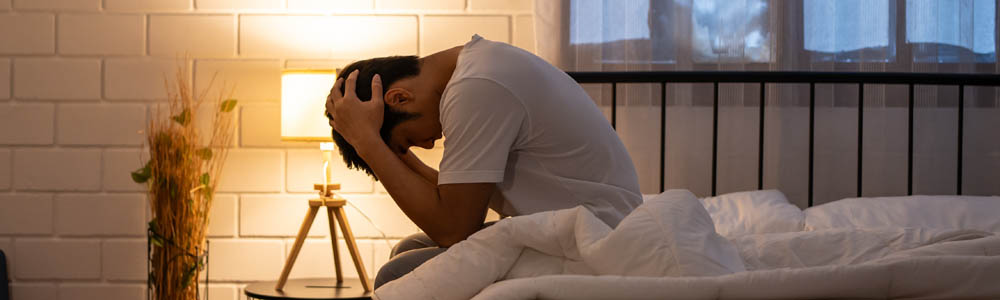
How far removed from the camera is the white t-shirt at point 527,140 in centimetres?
116

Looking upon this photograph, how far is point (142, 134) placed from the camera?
2.46 metres

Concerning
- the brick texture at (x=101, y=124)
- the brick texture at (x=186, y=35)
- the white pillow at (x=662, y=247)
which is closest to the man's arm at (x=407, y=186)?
the white pillow at (x=662, y=247)

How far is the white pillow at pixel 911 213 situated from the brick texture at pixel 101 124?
1.86 meters

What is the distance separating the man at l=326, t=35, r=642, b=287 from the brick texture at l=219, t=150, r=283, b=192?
120 centimetres

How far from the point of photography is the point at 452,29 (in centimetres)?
244

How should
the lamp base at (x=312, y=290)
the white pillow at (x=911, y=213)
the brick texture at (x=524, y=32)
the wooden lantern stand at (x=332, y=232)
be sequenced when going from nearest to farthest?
the white pillow at (x=911, y=213)
the lamp base at (x=312, y=290)
the wooden lantern stand at (x=332, y=232)
the brick texture at (x=524, y=32)

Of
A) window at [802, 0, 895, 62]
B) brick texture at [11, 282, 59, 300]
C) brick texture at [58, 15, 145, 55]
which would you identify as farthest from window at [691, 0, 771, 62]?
brick texture at [11, 282, 59, 300]

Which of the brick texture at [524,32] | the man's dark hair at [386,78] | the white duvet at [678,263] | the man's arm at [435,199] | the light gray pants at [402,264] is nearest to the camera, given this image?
the white duvet at [678,263]

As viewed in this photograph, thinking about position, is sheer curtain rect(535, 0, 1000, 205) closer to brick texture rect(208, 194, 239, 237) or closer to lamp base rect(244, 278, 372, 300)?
lamp base rect(244, 278, 372, 300)

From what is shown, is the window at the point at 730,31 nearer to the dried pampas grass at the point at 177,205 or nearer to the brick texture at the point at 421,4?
the brick texture at the point at 421,4

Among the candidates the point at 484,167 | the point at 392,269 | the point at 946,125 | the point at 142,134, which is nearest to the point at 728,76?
the point at 946,125

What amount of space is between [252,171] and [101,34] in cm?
60

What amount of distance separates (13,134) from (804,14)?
2.32 m

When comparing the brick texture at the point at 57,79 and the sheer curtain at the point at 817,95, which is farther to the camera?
the brick texture at the point at 57,79
